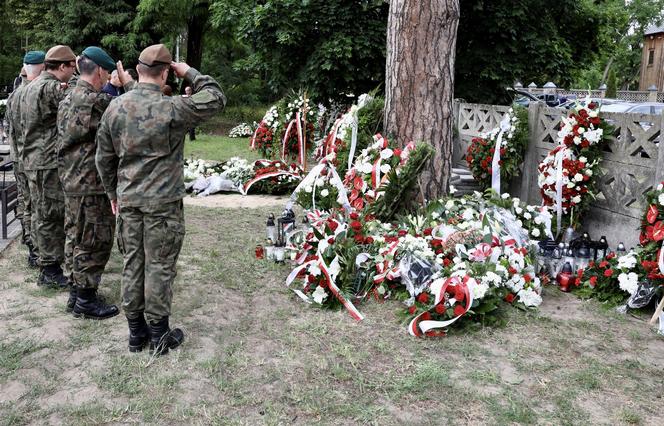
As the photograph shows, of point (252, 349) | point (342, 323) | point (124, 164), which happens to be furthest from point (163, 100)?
point (342, 323)

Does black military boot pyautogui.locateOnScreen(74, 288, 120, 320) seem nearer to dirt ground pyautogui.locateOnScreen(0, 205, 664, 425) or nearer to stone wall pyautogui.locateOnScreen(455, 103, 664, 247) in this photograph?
dirt ground pyautogui.locateOnScreen(0, 205, 664, 425)

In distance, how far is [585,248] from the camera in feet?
18.7

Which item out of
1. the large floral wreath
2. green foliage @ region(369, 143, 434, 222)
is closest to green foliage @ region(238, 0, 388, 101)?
the large floral wreath

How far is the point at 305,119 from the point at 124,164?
7249 mm

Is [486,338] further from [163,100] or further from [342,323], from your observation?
[163,100]

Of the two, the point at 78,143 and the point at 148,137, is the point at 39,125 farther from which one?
the point at 148,137

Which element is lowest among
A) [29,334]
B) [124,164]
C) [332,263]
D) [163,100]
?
[29,334]

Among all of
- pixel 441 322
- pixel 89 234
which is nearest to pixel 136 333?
pixel 89 234

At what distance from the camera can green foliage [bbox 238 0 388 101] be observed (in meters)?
11.6

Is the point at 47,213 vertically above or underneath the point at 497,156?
underneath

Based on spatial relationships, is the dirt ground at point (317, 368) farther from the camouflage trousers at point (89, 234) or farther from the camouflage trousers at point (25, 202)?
the camouflage trousers at point (25, 202)

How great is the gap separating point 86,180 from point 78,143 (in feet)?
0.95

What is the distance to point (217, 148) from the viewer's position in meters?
18.0

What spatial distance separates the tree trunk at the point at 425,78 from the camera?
248 inches
